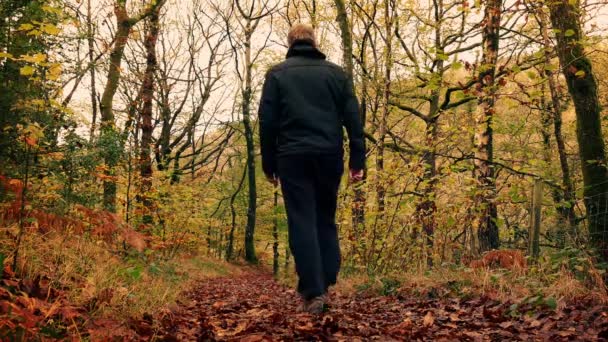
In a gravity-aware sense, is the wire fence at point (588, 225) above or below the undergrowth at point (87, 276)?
above

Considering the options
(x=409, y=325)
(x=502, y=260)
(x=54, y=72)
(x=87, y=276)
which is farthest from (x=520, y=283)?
(x=54, y=72)

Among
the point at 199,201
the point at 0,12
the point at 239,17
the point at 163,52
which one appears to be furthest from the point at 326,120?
the point at 163,52

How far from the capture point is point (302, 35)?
451 centimetres

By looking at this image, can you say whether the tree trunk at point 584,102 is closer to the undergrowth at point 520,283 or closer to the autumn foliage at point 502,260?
the autumn foliage at point 502,260

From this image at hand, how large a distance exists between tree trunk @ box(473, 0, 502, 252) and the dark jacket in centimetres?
247

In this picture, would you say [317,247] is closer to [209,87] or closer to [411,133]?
[411,133]

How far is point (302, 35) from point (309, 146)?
43.9 inches

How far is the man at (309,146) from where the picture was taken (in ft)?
13.7

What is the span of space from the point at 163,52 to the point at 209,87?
9.71 ft

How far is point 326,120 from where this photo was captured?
14.0ft

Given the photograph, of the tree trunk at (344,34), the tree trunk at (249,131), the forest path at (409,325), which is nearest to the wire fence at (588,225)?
the forest path at (409,325)

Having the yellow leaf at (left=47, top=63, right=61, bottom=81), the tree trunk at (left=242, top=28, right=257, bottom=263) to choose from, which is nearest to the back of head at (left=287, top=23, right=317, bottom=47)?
the yellow leaf at (left=47, top=63, right=61, bottom=81)

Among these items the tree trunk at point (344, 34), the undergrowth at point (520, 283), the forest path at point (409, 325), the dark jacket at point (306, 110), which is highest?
the tree trunk at point (344, 34)

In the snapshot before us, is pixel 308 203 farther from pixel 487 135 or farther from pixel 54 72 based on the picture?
pixel 487 135
